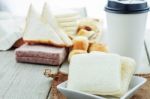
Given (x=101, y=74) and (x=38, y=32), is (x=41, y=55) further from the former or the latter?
(x=101, y=74)

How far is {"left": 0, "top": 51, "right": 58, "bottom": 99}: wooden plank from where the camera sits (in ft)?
2.23

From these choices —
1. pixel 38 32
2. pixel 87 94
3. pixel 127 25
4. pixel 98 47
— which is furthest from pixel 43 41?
pixel 87 94

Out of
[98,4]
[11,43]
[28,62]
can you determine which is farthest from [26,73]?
[98,4]

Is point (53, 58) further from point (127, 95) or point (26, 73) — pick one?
point (127, 95)

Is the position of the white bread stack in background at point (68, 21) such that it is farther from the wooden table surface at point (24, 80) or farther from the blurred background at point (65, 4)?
the blurred background at point (65, 4)

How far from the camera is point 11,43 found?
1047 millimetres

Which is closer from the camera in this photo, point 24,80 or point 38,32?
point 24,80

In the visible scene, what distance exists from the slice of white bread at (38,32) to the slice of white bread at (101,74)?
1.01ft

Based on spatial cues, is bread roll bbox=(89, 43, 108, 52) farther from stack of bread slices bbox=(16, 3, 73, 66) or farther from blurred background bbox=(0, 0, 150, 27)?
blurred background bbox=(0, 0, 150, 27)

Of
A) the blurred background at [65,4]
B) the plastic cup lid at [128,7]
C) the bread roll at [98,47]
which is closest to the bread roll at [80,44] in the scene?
the bread roll at [98,47]

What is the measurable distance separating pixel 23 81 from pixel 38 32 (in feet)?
0.74

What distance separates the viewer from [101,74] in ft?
1.91

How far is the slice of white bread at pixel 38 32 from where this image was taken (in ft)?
3.04

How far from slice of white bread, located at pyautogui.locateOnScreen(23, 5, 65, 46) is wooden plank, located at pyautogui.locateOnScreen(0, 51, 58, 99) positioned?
0.30 feet
